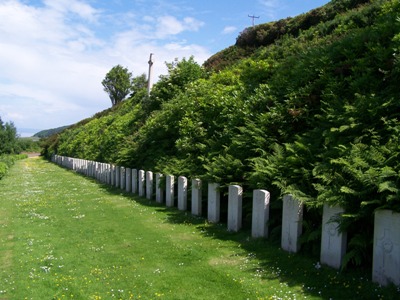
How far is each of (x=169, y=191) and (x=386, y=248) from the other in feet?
23.3

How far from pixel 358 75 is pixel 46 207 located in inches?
370

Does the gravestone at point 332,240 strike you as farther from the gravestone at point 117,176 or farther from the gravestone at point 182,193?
the gravestone at point 117,176

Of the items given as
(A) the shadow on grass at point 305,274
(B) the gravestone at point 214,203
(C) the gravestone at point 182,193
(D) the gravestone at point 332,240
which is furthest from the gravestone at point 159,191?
(D) the gravestone at point 332,240

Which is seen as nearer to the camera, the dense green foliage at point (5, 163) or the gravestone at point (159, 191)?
the gravestone at point (159, 191)

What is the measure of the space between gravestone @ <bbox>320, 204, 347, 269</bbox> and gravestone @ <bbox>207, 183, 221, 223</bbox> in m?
3.28

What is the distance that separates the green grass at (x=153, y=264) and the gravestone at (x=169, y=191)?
114 cm

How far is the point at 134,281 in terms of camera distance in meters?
5.30

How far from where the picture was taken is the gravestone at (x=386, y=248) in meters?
4.48

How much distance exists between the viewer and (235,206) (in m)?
7.55

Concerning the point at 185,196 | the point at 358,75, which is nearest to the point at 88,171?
the point at 185,196

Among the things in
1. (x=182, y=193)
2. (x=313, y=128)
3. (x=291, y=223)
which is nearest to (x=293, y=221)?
(x=291, y=223)

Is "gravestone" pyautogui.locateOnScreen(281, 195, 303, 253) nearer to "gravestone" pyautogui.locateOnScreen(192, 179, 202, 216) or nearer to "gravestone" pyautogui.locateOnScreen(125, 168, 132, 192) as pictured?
"gravestone" pyautogui.locateOnScreen(192, 179, 202, 216)

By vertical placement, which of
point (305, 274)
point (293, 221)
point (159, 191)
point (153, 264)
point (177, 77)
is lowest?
point (153, 264)

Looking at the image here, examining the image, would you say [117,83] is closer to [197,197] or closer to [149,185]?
[149,185]
